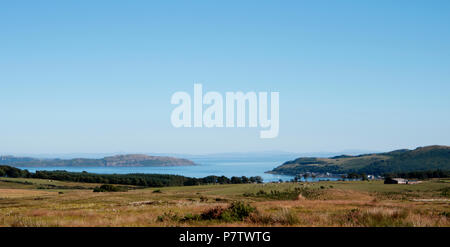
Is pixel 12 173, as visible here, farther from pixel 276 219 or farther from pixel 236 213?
pixel 276 219

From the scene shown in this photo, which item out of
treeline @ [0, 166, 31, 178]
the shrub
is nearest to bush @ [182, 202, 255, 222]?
the shrub

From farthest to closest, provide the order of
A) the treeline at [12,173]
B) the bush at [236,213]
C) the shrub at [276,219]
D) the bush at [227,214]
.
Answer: the treeline at [12,173] → the bush at [227,214] → the bush at [236,213] → the shrub at [276,219]

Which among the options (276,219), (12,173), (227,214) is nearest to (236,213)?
(227,214)

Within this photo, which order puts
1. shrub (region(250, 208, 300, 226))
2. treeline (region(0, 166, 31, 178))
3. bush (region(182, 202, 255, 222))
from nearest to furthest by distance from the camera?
1. shrub (region(250, 208, 300, 226))
2. bush (region(182, 202, 255, 222))
3. treeline (region(0, 166, 31, 178))

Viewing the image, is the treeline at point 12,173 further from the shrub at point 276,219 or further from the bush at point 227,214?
the shrub at point 276,219

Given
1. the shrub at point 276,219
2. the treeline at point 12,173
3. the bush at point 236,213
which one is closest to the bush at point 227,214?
the bush at point 236,213

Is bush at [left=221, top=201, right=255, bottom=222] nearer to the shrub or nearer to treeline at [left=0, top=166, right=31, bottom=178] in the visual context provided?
the shrub

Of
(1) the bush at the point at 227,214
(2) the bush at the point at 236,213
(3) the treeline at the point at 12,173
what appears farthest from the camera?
(3) the treeline at the point at 12,173

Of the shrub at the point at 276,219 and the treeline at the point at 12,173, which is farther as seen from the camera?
the treeline at the point at 12,173
